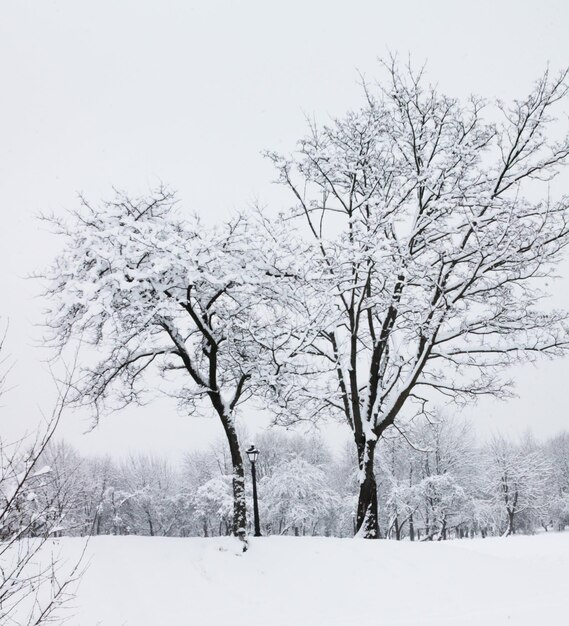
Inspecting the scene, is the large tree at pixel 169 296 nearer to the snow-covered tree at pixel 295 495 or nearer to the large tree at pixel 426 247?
the large tree at pixel 426 247

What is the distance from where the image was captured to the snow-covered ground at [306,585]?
6582 mm

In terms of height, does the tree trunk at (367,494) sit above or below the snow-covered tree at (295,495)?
above

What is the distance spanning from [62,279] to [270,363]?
422 centimetres

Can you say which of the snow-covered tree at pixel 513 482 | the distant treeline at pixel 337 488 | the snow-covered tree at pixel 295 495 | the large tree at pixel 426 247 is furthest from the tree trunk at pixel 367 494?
the snow-covered tree at pixel 513 482

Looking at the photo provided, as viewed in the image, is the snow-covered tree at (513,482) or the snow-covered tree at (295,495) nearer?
the snow-covered tree at (295,495)

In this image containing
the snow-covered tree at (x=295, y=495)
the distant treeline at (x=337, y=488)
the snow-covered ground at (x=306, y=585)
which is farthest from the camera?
the snow-covered tree at (x=295, y=495)

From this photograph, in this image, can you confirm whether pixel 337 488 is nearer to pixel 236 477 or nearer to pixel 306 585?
pixel 236 477

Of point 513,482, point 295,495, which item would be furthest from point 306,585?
point 513,482

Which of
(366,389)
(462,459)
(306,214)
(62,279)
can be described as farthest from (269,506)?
(62,279)

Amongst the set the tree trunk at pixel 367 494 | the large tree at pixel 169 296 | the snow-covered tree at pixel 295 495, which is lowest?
the snow-covered tree at pixel 295 495

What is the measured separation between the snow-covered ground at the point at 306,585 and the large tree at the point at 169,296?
120 cm

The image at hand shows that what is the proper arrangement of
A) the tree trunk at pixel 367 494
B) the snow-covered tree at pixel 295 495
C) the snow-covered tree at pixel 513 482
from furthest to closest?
the snow-covered tree at pixel 513 482
the snow-covered tree at pixel 295 495
the tree trunk at pixel 367 494

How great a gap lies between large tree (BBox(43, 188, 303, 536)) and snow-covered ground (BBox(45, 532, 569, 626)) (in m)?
1.20

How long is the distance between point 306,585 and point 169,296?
5353mm
